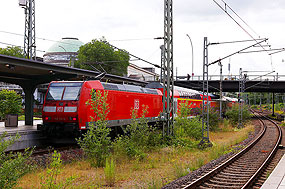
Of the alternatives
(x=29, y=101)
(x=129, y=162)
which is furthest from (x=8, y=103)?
(x=129, y=162)

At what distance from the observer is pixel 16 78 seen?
20.8 meters

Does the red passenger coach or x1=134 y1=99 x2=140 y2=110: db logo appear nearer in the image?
the red passenger coach

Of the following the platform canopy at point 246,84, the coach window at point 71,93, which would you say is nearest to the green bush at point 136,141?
the coach window at point 71,93

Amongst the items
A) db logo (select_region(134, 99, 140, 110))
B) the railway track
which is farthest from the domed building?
the railway track

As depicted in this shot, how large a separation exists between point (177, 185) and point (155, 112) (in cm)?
Result: 1454

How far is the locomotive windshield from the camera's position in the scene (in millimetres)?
16031

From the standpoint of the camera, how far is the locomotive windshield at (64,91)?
52.6ft

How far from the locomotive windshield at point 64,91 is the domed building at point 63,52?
6674 cm

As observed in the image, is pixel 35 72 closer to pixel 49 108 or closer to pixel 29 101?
pixel 29 101

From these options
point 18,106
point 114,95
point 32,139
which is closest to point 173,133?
point 114,95

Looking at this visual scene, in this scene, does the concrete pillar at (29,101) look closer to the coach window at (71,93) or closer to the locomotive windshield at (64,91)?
the locomotive windshield at (64,91)

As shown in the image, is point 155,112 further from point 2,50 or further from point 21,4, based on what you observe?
point 2,50

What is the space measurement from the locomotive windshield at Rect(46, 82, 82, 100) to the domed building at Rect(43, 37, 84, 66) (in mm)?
66735

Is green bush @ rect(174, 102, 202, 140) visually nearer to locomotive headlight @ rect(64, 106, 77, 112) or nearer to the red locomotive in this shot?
the red locomotive
